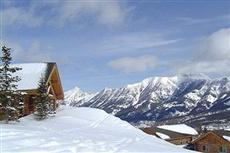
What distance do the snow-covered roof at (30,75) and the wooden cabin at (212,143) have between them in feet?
136

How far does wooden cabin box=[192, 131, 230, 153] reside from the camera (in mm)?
76000

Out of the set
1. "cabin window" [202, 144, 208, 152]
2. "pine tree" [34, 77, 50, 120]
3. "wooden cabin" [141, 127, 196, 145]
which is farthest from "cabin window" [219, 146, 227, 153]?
"pine tree" [34, 77, 50, 120]

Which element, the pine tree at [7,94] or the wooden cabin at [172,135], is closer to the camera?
the pine tree at [7,94]

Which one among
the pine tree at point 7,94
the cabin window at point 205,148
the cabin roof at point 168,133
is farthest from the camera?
the cabin roof at point 168,133

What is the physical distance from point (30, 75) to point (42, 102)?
6.42 meters

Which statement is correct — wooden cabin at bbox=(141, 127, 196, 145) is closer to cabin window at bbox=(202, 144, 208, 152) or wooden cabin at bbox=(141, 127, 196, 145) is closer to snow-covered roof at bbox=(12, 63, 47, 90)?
cabin window at bbox=(202, 144, 208, 152)

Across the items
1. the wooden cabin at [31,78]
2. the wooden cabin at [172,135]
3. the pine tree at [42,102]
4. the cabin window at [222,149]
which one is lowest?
the cabin window at [222,149]

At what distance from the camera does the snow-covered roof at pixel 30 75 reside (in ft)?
136

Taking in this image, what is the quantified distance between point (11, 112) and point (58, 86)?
17202mm

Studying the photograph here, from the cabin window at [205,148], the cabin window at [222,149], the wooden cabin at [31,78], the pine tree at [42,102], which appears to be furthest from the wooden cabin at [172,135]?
the pine tree at [42,102]

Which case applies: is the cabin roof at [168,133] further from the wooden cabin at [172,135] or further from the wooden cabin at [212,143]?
the wooden cabin at [212,143]

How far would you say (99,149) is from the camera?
2083 centimetres

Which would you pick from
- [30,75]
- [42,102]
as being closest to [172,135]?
[30,75]

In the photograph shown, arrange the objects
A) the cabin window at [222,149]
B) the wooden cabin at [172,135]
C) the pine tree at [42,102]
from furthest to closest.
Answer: the wooden cabin at [172,135]
the cabin window at [222,149]
the pine tree at [42,102]
